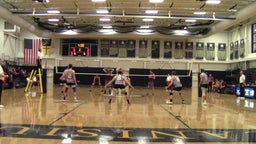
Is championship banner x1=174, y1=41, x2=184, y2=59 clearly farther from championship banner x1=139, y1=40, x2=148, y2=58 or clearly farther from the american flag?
the american flag

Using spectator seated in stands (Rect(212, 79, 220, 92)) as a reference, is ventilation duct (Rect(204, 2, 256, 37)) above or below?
above

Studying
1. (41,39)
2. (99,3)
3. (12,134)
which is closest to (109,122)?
(12,134)

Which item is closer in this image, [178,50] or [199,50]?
[178,50]

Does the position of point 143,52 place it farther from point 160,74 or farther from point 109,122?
point 109,122

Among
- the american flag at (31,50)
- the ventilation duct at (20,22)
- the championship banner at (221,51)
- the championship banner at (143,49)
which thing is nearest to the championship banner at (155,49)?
the championship banner at (143,49)

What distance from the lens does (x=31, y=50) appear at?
36.8 m

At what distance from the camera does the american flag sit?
36.2 m

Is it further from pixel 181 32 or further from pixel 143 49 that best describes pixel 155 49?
pixel 181 32

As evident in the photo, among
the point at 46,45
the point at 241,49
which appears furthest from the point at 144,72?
the point at 46,45

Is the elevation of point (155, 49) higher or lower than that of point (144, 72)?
higher

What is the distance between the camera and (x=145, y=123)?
9188mm

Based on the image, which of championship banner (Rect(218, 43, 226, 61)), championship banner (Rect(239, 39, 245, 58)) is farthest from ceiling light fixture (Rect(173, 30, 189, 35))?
championship banner (Rect(218, 43, 226, 61))

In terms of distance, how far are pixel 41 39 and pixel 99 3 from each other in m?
15.2

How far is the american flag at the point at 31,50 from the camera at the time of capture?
36156 mm
